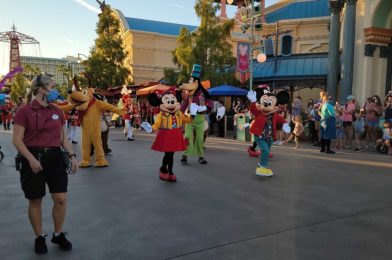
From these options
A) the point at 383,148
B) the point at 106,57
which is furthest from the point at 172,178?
the point at 106,57

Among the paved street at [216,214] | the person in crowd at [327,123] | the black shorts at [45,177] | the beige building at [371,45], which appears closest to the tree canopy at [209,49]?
the beige building at [371,45]

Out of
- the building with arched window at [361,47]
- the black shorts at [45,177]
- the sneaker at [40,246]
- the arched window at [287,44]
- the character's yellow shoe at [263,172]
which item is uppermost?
the arched window at [287,44]

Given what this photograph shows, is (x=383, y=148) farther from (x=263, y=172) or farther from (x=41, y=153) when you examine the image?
(x=41, y=153)

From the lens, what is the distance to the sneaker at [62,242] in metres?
3.84

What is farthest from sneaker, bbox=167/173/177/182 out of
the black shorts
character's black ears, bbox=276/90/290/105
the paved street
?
the black shorts

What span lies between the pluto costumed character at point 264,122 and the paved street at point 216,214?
13.7 inches

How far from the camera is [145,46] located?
1442 inches

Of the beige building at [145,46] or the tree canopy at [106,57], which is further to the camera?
the beige building at [145,46]

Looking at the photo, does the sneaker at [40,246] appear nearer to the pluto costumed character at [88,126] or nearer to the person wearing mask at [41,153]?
the person wearing mask at [41,153]

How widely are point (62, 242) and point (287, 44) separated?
24795 mm

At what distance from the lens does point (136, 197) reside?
583cm

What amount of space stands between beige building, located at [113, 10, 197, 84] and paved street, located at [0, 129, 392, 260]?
28732 millimetres

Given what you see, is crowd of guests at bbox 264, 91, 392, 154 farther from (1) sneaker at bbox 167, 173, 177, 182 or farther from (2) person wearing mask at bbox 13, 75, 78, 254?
(2) person wearing mask at bbox 13, 75, 78, 254

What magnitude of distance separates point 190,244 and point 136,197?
6.74ft
